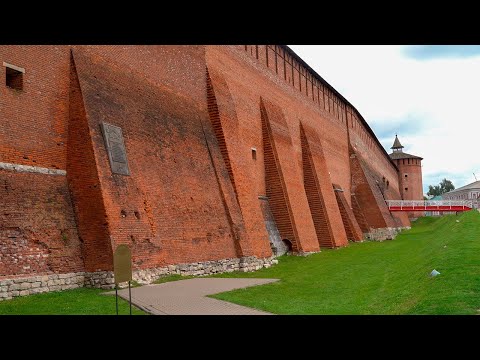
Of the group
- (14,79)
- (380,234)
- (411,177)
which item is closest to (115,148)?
(14,79)

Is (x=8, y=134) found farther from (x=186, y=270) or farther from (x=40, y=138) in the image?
(x=186, y=270)

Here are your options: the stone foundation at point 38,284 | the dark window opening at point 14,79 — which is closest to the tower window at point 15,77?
the dark window opening at point 14,79

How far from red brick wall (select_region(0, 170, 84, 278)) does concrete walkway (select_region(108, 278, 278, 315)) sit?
1442 millimetres

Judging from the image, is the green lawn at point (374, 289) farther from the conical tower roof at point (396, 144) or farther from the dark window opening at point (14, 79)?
the conical tower roof at point (396, 144)

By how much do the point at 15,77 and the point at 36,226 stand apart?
3.24 m

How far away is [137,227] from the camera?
12.1 m

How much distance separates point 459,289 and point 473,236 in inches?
331

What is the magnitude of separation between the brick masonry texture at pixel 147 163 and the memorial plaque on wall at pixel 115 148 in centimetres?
19

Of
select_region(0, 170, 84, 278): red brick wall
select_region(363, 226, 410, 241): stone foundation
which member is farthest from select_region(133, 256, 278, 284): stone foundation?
select_region(363, 226, 410, 241): stone foundation

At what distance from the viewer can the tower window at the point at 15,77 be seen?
10.6 meters

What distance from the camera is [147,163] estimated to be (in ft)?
44.2

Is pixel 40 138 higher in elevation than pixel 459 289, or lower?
higher

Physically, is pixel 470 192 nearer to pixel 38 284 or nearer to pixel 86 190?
pixel 86 190
